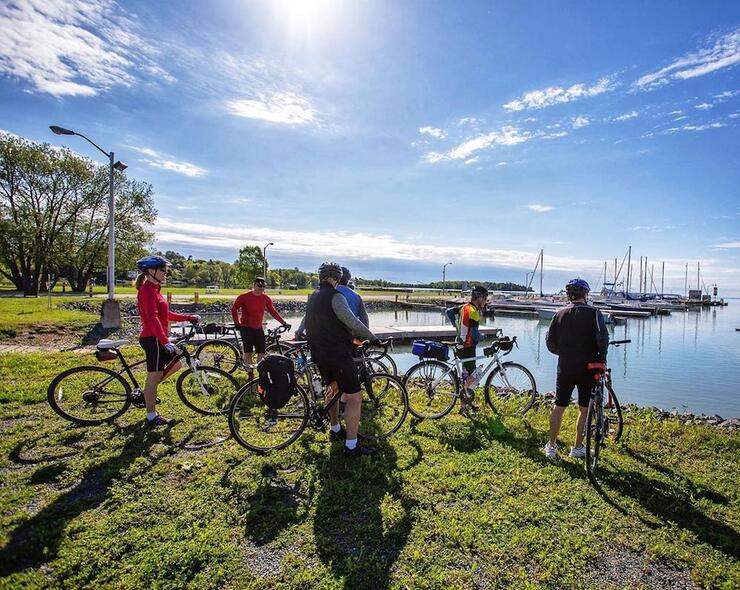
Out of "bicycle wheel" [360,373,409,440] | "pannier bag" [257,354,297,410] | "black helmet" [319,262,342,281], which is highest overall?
"black helmet" [319,262,342,281]

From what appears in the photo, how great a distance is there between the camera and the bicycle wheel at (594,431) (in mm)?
4516

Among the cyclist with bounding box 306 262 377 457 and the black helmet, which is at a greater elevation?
the black helmet

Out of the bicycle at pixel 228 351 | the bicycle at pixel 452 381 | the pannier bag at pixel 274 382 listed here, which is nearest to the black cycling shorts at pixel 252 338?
the bicycle at pixel 228 351

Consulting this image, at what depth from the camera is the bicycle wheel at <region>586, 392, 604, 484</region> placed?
4.52 m

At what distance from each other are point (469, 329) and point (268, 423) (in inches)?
138

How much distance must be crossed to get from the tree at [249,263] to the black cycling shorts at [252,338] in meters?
55.7

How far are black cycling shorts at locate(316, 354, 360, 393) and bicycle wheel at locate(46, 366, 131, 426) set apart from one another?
11.0 ft

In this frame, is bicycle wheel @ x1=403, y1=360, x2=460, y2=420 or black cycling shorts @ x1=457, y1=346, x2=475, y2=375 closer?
bicycle wheel @ x1=403, y1=360, x2=460, y2=420

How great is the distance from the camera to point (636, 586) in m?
2.93

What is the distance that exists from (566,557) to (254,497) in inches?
110

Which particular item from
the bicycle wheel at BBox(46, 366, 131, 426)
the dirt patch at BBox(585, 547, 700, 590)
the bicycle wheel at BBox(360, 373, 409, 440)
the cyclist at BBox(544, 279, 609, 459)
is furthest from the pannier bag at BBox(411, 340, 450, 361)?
the bicycle wheel at BBox(46, 366, 131, 426)

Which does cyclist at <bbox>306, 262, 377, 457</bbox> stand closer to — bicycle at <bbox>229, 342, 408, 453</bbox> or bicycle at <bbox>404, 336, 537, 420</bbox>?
bicycle at <bbox>229, 342, 408, 453</bbox>

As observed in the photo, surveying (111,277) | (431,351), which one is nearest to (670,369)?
(431,351)

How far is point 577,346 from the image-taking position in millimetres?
4750
